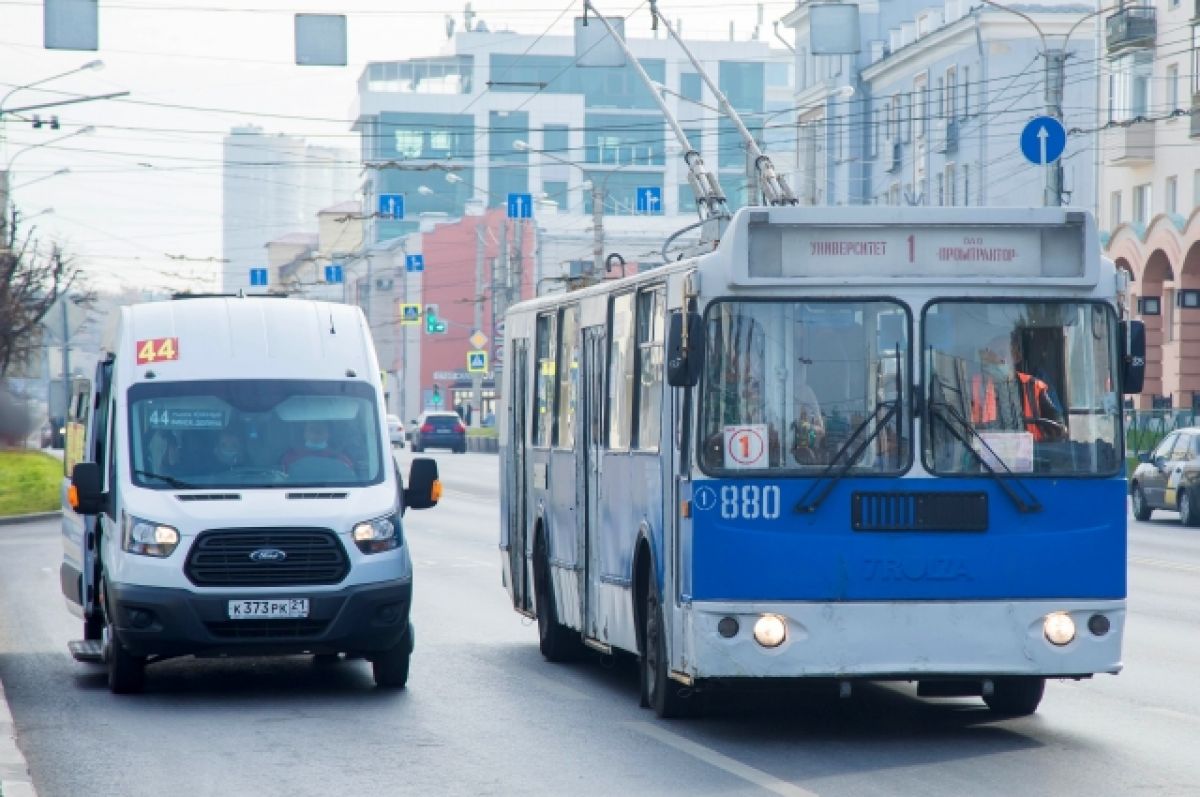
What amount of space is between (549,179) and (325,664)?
420 feet

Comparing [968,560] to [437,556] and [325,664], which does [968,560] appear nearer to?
[325,664]

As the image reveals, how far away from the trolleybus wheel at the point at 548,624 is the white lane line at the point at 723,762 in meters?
3.43

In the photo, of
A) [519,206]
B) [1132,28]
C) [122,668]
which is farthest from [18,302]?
[122,668]

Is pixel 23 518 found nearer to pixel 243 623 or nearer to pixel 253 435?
pixel 253 435

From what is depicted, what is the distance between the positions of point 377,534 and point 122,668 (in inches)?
64.5

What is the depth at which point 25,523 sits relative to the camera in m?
39.8

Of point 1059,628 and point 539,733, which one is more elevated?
point 1059,628

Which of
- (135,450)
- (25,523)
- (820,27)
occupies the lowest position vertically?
(25,523)

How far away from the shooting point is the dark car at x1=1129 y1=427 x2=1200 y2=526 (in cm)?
3606

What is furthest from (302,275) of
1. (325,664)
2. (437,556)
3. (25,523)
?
(325,664)

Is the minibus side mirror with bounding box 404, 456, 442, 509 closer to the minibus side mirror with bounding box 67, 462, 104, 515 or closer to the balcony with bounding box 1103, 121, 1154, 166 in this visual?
the minibus side mirror with bounding box 67, 462, 104, 515

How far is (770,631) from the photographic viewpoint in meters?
11.2

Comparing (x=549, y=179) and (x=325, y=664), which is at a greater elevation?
(x=549, y=179)

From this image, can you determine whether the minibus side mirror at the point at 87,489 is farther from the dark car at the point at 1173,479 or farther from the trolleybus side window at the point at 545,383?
the dark car at the point at 1173,479
